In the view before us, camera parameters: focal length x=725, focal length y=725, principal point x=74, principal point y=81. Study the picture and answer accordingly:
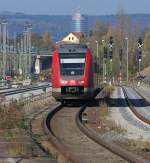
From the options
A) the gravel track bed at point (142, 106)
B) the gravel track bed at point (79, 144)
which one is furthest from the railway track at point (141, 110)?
the gravel track bed at point (79, 144)

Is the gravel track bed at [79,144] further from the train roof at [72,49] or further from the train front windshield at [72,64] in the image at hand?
the train roof at [72,49]

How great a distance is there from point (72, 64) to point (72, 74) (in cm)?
65

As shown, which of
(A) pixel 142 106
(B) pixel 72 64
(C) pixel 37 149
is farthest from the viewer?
(A) pixel 142 106

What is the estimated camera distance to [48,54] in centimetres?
18912

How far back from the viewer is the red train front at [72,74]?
39.2 meters

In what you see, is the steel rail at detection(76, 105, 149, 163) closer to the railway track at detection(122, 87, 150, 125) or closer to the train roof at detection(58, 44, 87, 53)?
the railway track at detection(122, 87, 150, 125)

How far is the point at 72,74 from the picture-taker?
39.6m

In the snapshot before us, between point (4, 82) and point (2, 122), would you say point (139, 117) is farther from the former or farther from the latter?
point (4, 82)

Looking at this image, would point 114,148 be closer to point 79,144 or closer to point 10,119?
point 79,144

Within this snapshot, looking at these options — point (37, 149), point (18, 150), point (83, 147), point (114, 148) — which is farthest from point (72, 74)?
point (18, 150)

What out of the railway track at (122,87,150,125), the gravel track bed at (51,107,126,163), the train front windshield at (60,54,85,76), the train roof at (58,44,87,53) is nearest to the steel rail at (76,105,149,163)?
the gravel track bed at (51,107,126,163)

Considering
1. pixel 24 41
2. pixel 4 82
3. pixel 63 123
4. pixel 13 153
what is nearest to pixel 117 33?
pixel 24 41

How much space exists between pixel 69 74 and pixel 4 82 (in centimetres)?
5826

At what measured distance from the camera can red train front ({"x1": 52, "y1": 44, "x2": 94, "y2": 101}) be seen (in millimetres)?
39156
